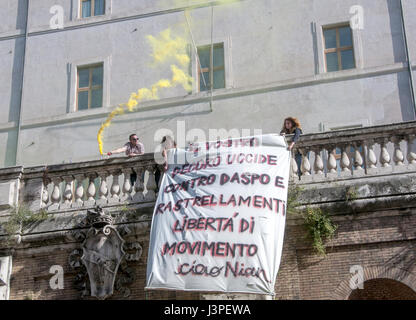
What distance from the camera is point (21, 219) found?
603 inches

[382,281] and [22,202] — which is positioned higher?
[22,202]

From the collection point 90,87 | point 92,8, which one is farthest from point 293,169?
point 92,8

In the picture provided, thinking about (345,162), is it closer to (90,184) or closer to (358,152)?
(358,152)

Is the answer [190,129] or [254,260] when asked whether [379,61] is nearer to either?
[190,129]

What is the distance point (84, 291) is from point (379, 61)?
10.7 meters

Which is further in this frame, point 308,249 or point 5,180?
point 5,180

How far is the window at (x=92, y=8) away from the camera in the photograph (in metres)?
23.9

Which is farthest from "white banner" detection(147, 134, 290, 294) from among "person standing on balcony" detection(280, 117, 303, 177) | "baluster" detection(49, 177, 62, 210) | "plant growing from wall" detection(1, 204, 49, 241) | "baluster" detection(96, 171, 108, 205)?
"plant growing from wall" detection(1, 204, 49, 241)

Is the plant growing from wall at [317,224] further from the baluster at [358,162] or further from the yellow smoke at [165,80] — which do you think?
the yellow smoke at [165,80]

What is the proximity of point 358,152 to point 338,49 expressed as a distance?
25.3 ft

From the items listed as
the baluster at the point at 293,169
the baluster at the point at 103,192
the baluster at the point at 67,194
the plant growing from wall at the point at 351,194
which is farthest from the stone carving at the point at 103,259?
the plant growing from wall at the point at 351,194

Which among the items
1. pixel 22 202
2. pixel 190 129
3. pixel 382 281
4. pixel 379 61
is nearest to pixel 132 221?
pixel 22 202

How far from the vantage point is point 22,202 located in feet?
51.4
